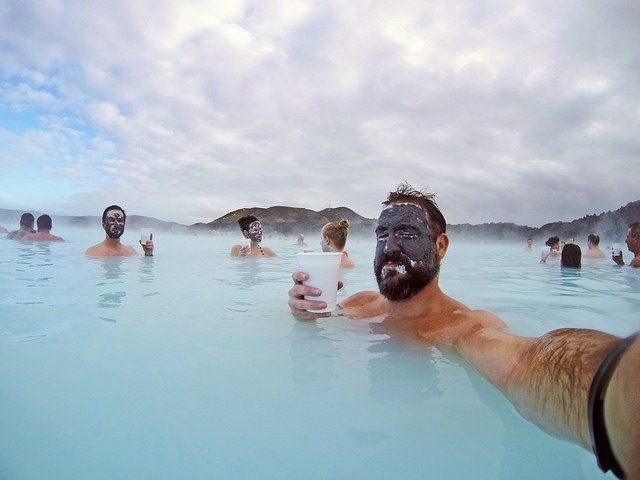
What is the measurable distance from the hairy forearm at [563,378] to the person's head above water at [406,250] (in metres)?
1.85

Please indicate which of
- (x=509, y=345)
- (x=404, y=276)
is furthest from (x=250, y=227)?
(x=509, y=345)

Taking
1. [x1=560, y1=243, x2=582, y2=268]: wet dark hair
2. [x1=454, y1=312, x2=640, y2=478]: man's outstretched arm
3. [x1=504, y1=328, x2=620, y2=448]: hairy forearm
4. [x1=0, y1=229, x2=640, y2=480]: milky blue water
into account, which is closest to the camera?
[x1=454, y1=312, x2=640, y2=478]: man's outstretched arm

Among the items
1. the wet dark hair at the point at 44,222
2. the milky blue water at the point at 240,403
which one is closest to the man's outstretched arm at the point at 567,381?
the milky blue water at the point at 240,403

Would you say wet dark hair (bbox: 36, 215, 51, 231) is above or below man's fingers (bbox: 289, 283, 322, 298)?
above

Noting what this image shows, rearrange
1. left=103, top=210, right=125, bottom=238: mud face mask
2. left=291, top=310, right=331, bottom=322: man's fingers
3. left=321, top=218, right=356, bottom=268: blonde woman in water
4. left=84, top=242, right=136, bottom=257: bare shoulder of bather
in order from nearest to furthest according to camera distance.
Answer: left=291, top=310, right=331, bottom=322: man's fingers
left=321, top=218, right=356, bottom=268: blonde woman in water
left=84, top=242, right=136, bottom=257: bare shoulder of bather
left=103, top=210, right=125, bottom=238: mud face mask

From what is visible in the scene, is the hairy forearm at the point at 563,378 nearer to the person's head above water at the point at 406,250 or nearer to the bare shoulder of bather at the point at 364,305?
the person's head above water at the point at 406,250

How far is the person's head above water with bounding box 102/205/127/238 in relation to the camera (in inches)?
401

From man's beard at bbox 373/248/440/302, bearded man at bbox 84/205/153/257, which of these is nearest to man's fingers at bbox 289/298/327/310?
man's beard at bbox 373/248/440/302

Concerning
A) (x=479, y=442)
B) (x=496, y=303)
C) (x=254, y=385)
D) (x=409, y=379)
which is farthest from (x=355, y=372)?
(x=496, y=303)

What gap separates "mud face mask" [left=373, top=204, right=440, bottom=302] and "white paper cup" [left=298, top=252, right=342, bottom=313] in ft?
2.80

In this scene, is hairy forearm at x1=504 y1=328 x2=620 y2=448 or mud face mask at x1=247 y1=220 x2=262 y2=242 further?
mud face mask at x1=247 y1=220 x2=262 y2=242

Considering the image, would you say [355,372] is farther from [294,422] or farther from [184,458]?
[184,458]

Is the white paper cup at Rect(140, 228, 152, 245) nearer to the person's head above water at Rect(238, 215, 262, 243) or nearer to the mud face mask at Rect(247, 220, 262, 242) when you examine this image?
the person's head above water at Rect(238, 215, 262, 243)

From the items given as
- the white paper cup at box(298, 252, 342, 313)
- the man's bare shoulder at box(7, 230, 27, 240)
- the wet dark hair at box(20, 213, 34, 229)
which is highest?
the wet dark hair at box(20, 213, 34, 229)
